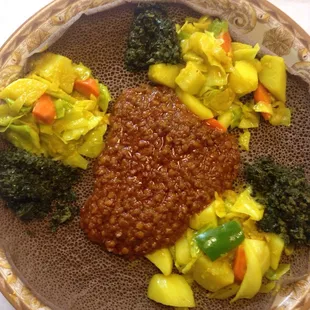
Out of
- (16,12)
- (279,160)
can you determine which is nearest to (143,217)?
(279,160)

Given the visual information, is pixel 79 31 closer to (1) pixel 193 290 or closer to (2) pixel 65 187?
(2) pixel 65 187

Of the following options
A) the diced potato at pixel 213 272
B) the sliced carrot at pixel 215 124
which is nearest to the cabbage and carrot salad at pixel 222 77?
the sliced carrot at pixel 215 124

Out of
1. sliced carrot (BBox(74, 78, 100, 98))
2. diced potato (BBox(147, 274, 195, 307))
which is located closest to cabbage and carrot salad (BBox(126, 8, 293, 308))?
diced potato (BBox(147, 274, 195, 307))

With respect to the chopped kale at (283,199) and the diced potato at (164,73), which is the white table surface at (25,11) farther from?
the chopped kale at (283,199)

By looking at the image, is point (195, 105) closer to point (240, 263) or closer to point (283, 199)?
point (283, 199)

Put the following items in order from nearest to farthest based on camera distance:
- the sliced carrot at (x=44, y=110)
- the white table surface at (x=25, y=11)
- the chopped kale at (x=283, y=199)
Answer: the sliced carrot at (x=44, y=110) < the chopped kale at (x=283, y=199) < the white table surface at (x=25, y=11)

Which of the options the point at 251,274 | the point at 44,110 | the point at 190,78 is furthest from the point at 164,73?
the point at 251,274
